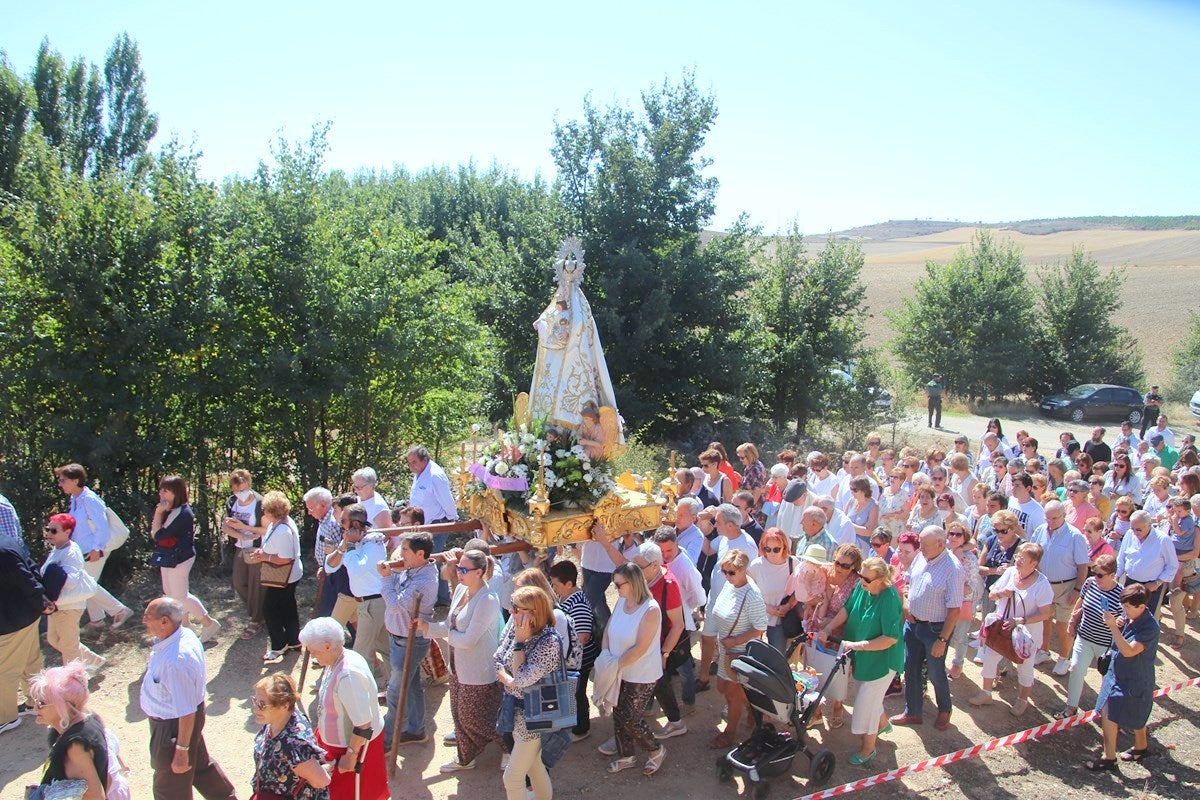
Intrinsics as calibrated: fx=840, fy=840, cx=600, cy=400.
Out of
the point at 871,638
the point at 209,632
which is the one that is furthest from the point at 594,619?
the point at 209,632

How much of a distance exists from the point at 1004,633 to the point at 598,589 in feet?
11.9

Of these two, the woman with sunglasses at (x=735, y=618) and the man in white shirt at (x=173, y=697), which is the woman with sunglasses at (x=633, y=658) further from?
the man in white shirt at (x=173, y=697)

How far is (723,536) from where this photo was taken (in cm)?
769

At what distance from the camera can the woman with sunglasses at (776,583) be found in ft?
23.5

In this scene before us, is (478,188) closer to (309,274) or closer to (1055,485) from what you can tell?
(309,274)

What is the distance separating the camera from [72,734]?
14.4 feet

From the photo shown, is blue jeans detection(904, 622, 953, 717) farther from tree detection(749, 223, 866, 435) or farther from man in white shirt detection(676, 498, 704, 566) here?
tree detection(749, 223, 866, 435)

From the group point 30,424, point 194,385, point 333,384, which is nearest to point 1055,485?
point 333,384

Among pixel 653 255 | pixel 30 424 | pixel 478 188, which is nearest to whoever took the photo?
pixel 30 424

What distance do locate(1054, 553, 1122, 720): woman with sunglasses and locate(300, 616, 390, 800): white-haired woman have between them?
18.9 ft

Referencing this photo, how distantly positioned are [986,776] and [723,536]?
111 inches

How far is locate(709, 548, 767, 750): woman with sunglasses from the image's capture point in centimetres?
669

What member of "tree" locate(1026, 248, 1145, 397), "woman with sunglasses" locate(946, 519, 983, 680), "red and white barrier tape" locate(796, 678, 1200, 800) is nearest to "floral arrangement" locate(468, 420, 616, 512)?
"red and white barrier tape" locate(796, 678, 1200, 800)

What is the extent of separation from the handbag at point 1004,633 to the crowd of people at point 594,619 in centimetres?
2
